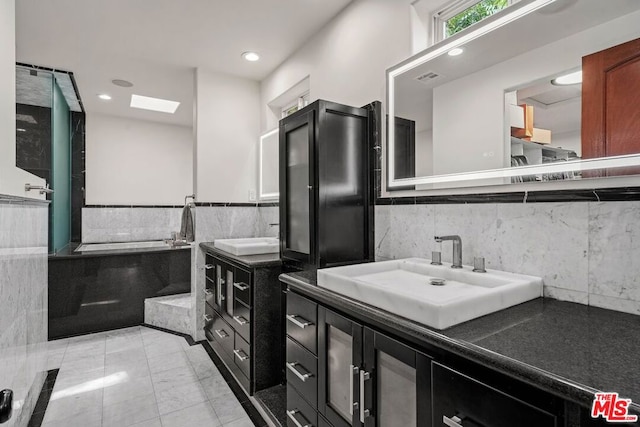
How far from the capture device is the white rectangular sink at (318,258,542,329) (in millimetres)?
943

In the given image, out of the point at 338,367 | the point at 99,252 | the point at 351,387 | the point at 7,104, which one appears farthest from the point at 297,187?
the point at 99,252

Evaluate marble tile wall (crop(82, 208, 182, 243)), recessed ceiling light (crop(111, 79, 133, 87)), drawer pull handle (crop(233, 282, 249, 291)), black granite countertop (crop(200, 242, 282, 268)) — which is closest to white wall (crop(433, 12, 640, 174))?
black granite countertop (crop(200, 242, 282, 268))

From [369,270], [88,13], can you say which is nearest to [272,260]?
[369,270]

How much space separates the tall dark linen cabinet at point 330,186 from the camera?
184 centimetres

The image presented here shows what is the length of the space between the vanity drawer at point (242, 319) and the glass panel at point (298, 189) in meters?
0.52

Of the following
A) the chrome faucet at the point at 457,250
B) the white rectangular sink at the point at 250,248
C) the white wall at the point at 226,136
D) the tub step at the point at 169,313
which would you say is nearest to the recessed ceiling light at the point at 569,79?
the chrome faucet at the point at 457,250

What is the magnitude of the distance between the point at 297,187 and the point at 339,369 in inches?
44.8

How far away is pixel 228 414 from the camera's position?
6.73 feet

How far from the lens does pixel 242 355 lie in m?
2.21

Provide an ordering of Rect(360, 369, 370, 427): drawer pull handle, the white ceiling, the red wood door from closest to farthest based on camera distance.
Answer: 1. the red wood door
2. Rect(360, 369, 370, 427): drawer pull handle
3. the white ceiling

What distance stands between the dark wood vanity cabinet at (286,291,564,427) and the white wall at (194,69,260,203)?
1962 millimetres

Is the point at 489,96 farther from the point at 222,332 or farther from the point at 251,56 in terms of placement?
the point at 222,332

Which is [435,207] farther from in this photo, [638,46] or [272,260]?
[272,260]

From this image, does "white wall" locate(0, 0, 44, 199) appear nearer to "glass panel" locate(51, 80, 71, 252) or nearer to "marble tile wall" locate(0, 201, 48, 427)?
"marble tile wall" locate(0, 201, 48, 427)
